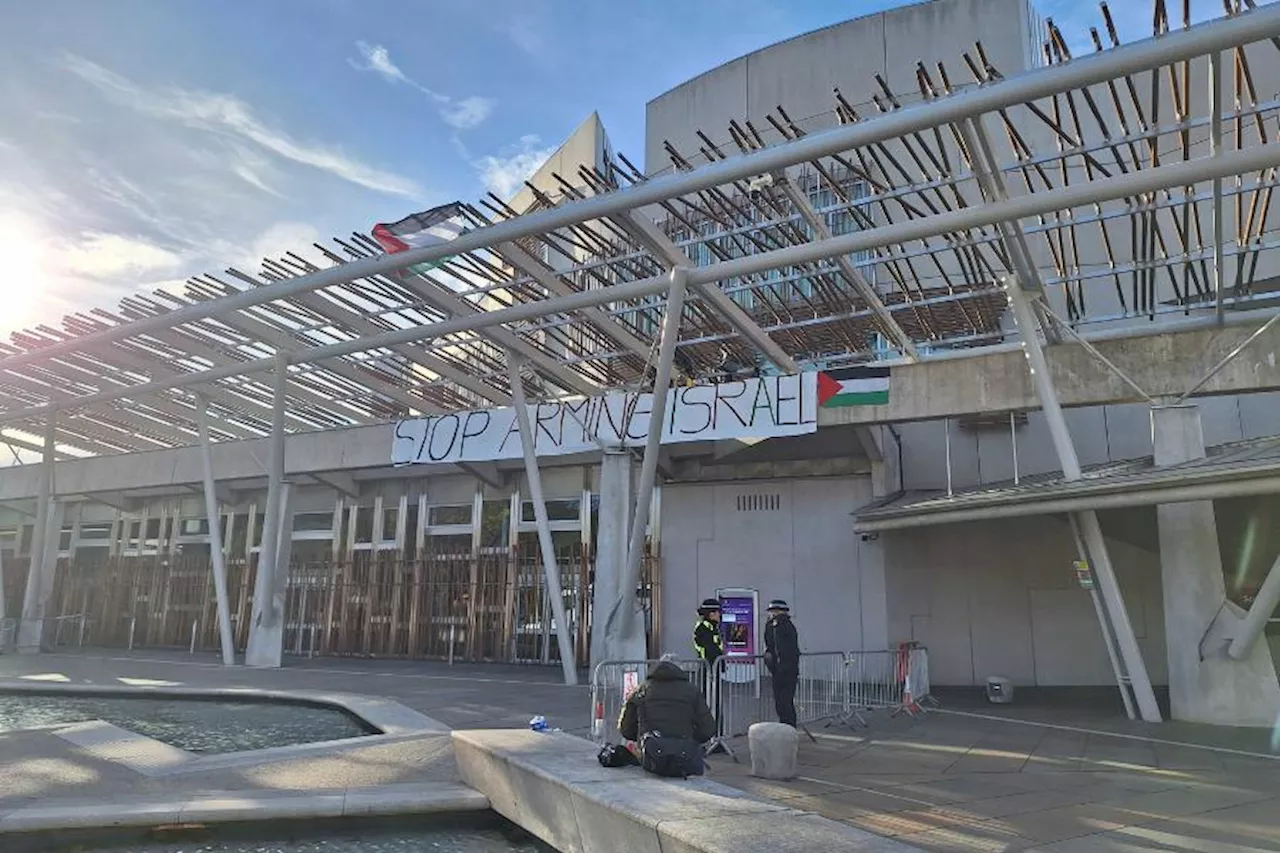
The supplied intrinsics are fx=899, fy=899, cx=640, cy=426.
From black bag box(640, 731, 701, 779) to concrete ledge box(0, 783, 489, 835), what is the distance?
177 cm

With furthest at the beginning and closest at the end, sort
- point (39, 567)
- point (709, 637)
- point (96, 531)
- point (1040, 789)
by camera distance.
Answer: point (96, 531) < point (39, 567) < point (709, 637) < point (1040, 789)

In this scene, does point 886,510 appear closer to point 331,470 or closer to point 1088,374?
point 1088,374

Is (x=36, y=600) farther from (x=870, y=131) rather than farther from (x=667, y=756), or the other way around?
(x=870, y=131)

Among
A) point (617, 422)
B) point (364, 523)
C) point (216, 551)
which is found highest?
point (617, 422)

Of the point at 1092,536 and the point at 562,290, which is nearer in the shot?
the point at 1092,536

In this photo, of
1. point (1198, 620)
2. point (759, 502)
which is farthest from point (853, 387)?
point (1198, 620)

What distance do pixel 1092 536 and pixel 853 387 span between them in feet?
17.7

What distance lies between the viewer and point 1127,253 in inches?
805

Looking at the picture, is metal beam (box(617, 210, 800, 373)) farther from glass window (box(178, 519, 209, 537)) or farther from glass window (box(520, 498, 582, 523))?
glass window (box(178, 519, 209, 537))

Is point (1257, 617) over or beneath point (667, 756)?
over

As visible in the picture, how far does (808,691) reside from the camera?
12.9 metres

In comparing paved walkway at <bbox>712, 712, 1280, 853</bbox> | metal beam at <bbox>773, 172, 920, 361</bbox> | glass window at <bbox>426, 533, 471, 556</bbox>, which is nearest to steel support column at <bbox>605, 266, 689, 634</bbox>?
metal beam at <bbox>773, 172, 920, 361</bbox>

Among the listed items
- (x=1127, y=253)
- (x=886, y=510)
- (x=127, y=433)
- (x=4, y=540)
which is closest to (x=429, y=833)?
(x=886, y=510)

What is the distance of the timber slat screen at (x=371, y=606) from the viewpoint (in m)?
22.6
